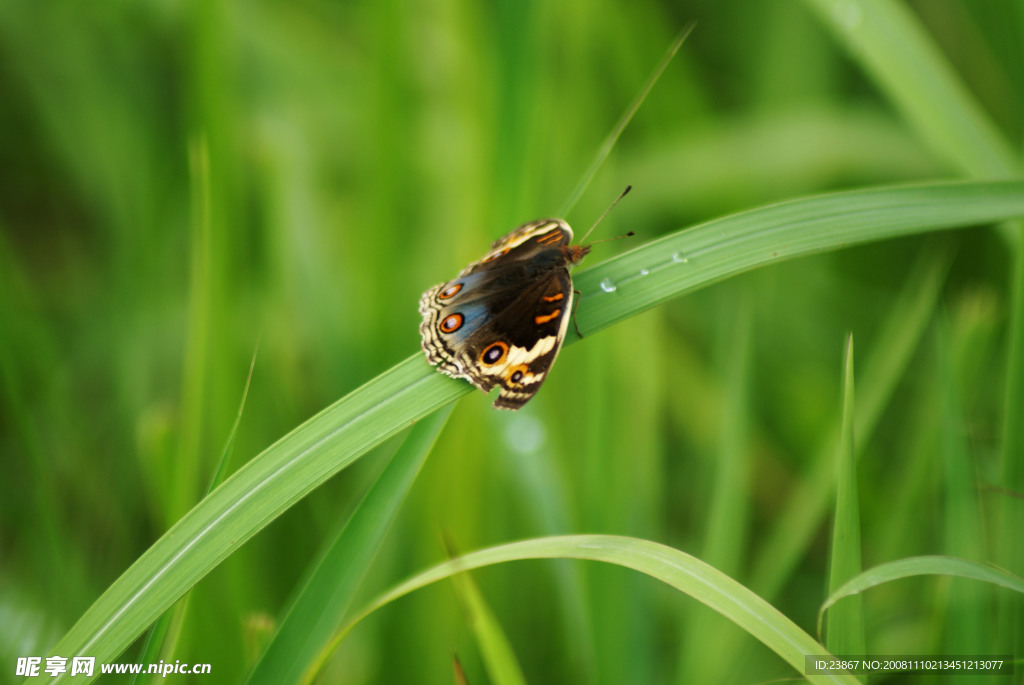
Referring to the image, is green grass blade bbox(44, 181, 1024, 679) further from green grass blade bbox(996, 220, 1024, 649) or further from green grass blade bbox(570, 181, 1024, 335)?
green grass blade bbox(996, 220, 1024, 649)

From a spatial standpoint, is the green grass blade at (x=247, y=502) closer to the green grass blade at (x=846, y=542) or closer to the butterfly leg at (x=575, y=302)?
the butterfly leg at (x=575, y=302)

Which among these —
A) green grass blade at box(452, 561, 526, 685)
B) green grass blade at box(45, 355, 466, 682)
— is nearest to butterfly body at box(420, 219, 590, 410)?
green grass blade at box(45, 355, 466, 682)

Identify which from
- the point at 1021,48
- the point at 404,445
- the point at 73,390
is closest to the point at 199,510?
the point at 404,445

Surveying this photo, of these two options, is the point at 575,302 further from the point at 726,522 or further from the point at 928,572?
the point at 928,572

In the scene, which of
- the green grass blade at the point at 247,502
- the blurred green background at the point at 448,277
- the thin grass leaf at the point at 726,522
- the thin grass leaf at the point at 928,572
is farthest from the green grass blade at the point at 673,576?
the thin grass leaf at the point at 726,522

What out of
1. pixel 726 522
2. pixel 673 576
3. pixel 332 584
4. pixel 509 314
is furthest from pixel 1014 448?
pixel 332 584

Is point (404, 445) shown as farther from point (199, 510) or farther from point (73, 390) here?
point (73, 390)
